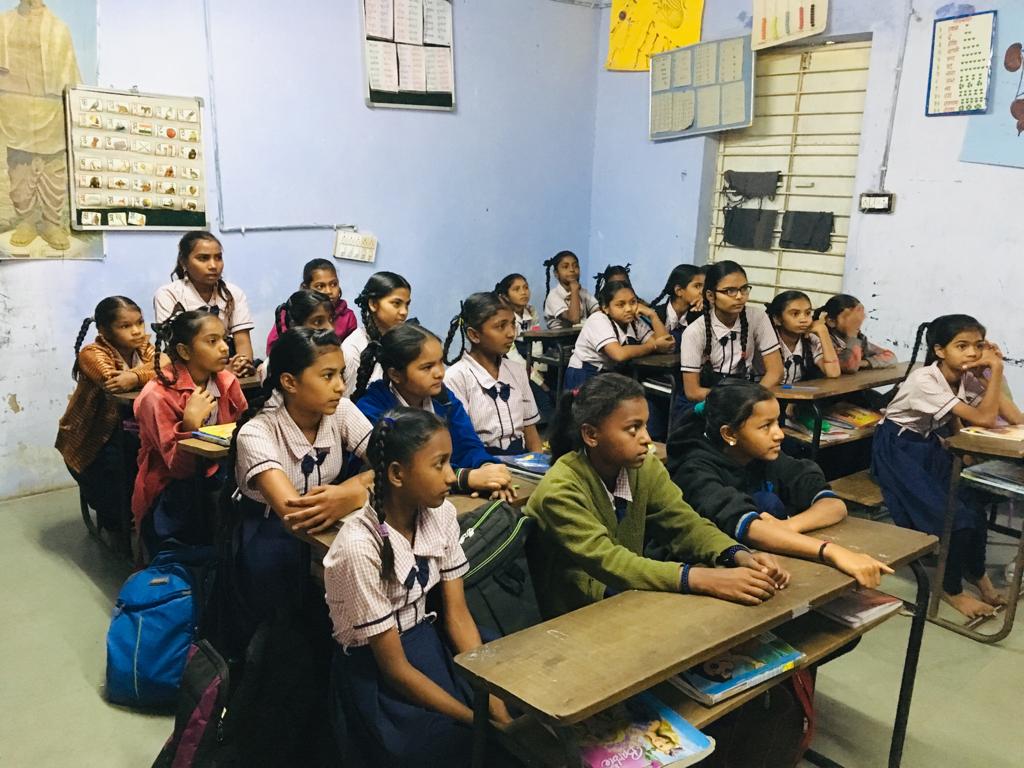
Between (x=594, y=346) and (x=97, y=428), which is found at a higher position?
(x=594, y=346)

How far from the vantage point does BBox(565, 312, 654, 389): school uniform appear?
4.38m

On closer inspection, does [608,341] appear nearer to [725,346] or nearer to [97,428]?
[725,346]

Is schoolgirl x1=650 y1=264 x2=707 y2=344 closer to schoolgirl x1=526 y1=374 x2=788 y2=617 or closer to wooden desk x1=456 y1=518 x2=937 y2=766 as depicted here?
schoolgirl x1=526 y1=374 x2=788 y2=617

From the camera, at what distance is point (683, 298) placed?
16.3 feet

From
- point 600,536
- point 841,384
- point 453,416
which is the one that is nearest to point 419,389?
point 453,416

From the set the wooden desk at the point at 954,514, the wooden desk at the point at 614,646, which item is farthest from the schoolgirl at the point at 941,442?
the wooden desk at the point at 614,646

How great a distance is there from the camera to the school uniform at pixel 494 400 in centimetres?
292

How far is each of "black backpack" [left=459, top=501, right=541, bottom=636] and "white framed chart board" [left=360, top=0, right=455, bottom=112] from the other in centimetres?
370

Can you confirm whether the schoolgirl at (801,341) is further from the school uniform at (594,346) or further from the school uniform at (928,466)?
the school uniform at (594,346)

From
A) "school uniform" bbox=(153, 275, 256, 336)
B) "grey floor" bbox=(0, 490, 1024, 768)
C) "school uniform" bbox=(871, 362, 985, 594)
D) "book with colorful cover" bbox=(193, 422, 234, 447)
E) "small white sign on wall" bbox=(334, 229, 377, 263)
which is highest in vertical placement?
"small white sign on wall" bbox=(334, 229, 377, 263)

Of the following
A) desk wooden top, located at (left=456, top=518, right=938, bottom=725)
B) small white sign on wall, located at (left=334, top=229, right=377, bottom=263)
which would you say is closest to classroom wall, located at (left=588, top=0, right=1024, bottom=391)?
small white sign on wall, located at (left=334, top=229, right=377, bottom=263)

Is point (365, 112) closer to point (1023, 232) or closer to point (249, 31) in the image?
point (249, 31)

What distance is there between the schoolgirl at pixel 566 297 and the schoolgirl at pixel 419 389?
3.03 meters

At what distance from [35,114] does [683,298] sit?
3434 mm
